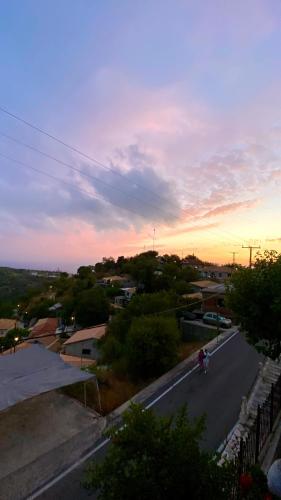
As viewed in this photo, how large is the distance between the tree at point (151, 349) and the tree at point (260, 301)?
8385 millimetres

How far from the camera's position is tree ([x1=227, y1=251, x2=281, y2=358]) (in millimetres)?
10398

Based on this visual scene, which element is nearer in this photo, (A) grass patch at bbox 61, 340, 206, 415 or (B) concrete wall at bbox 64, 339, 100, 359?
(A) grass patch at bbox 61, 340, 206, 415

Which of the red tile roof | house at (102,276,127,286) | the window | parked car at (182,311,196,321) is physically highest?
house at (102,276,127,286)

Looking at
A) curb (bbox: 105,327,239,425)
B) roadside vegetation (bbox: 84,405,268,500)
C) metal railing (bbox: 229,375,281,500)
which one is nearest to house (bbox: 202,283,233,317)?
curb (bbox: 105,327,239,425)

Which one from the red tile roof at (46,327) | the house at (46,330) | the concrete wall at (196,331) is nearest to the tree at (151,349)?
the concrete wall at (196,331)

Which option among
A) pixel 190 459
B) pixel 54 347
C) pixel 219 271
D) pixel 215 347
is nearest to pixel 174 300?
pixel 215 347

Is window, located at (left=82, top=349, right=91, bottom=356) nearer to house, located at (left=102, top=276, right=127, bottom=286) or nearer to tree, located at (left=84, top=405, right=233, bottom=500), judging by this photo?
house, located at (left=102, top=276, right=127, bottom=286)

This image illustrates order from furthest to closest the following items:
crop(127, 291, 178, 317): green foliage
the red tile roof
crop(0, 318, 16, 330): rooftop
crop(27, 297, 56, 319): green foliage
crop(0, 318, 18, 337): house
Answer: crop(27, 297, 56, 319): green foliage
crop(0, 318, 16, 330): rooftop
crop(0, 318, 18, 337): house
the red tile roof
crop(127, 291, 178, 317): green foliage

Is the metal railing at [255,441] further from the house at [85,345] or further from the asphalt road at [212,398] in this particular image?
the house at [85,345]

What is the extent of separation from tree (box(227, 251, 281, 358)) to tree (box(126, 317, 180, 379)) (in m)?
8.39

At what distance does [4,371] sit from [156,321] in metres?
9.40

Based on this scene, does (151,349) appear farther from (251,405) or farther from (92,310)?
(92,310)

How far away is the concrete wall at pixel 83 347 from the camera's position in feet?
127

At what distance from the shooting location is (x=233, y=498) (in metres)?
5.53
